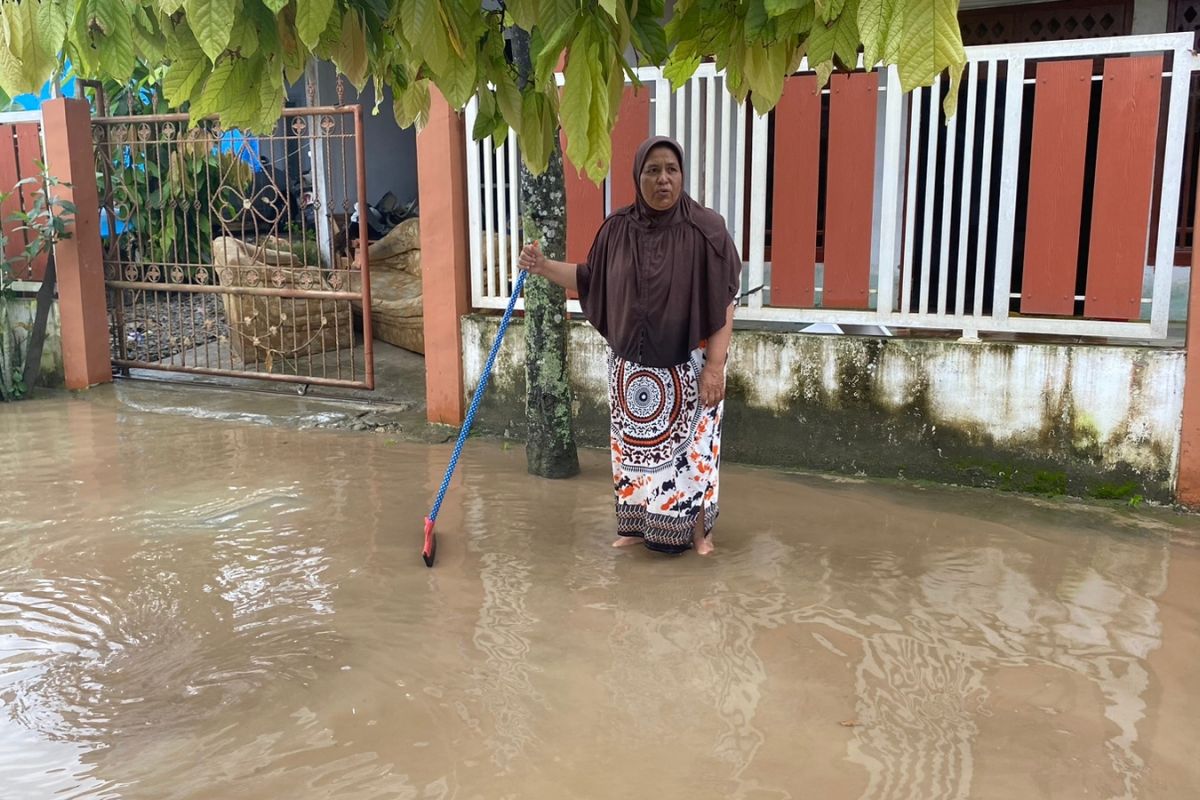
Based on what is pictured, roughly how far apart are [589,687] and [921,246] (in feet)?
11.7

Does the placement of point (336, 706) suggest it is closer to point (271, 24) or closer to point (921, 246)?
point (271, 24)

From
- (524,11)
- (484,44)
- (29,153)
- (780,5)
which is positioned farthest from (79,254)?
(780,5)

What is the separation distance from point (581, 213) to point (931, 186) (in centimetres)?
203

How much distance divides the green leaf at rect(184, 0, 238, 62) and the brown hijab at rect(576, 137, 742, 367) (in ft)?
9.32

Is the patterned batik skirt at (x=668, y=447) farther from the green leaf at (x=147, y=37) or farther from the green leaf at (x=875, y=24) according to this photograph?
the green leaf at (x=875, y=24)

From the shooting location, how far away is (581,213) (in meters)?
6.26

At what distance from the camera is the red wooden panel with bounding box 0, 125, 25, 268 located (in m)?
8.30

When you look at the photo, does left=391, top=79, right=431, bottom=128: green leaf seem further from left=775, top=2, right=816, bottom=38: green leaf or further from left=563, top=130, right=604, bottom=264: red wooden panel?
left=563, top=130, right=604, bottom=264: red wooden panel

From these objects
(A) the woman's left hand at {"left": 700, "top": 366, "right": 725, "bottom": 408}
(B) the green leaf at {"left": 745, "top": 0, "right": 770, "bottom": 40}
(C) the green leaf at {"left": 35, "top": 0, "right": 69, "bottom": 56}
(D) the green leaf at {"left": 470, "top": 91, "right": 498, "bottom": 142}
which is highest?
(B) the green leaf at {"left": 745, "top": 0, "right": 770, "bottom": 40}

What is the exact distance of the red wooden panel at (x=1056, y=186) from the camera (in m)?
5.10

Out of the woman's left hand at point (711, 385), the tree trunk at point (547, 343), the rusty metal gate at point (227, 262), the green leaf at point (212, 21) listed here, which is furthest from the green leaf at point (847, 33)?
the rusty metal gate at point (227, 262)

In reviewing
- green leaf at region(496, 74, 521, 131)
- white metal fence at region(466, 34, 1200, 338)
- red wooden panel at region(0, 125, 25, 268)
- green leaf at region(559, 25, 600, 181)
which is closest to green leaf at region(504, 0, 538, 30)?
green leaf at region(559, 25, 600, 181)

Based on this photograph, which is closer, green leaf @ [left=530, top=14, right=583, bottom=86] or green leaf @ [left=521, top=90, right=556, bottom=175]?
green leaf @ [left=530, top=14, right=583, bottom=86]

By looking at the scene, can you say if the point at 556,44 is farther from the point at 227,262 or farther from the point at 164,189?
the point at 164,189
